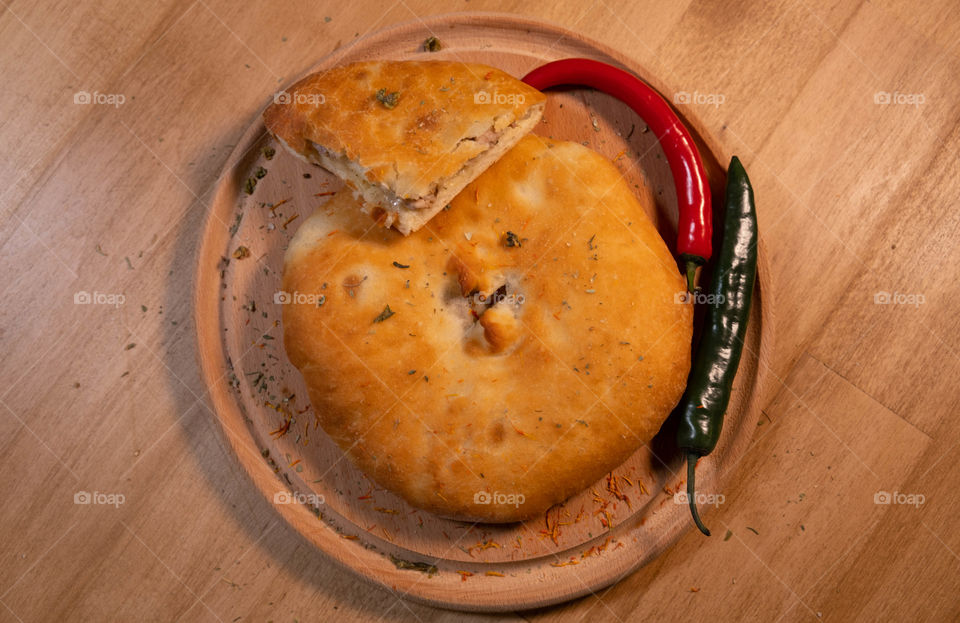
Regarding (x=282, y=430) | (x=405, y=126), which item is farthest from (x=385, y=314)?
(x=282, y=430)

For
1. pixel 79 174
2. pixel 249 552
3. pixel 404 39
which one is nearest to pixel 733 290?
pixel 404 39

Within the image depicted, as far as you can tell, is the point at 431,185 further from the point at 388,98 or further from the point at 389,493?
the point at 389,493

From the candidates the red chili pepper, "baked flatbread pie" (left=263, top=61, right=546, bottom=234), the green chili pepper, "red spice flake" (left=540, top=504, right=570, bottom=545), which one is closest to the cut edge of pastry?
"baked flatbread pie" (left=263, top=61, right=546, bottom=234)

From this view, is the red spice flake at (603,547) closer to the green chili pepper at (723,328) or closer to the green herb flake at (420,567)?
the green chili pepper at (723,328)

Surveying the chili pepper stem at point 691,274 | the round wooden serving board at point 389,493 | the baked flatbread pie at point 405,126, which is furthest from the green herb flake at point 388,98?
the chili pepper stem at point 691,274

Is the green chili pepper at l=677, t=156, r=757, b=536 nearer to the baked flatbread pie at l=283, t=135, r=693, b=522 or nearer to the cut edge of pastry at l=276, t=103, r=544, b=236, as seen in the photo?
the baked flatbread pie at l=283, t=135, r=693, b=522
